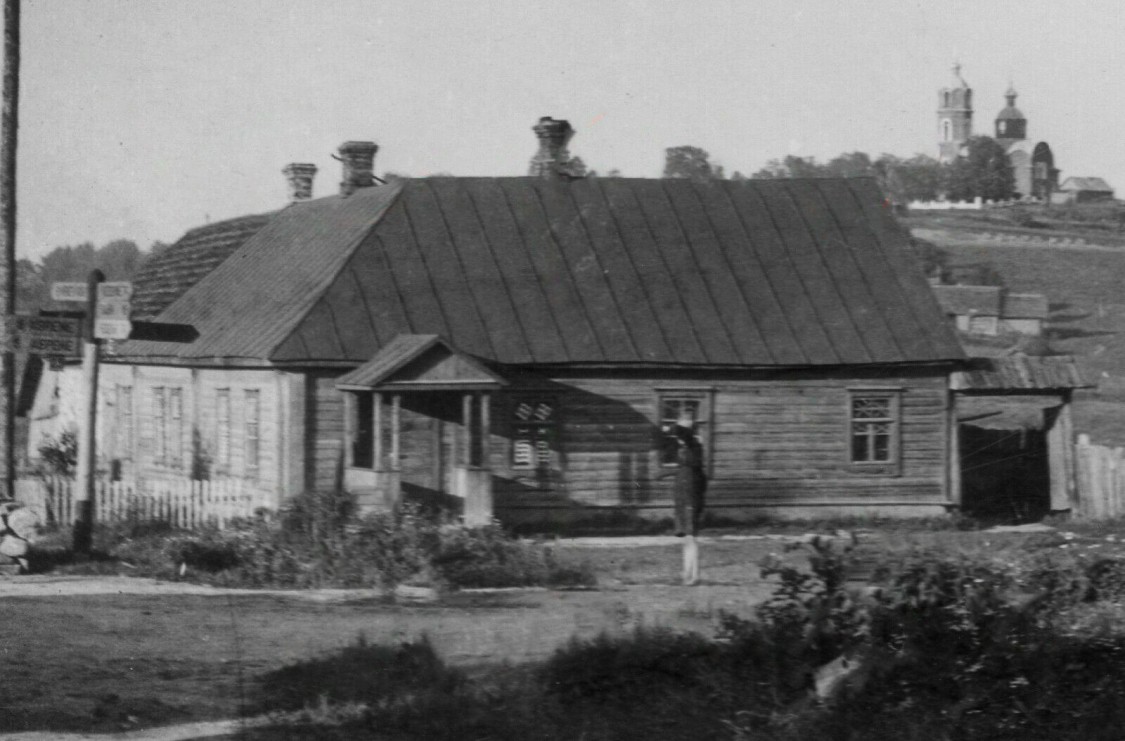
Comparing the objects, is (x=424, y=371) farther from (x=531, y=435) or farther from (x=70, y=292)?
(x=70, y=292)

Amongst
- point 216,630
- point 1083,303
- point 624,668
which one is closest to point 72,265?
point 1083,303

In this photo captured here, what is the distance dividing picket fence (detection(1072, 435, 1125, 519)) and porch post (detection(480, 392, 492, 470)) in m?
9.78

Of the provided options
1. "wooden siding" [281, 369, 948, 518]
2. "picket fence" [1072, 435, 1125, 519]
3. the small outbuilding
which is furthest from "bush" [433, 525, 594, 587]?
the small outbuilding

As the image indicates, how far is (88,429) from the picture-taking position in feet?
63.1

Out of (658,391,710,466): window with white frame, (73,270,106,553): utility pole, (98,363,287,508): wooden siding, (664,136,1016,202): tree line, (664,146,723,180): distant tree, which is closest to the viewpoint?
(73,270,106,553): utility pole

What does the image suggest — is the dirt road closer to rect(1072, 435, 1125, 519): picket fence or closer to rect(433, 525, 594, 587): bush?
rect(433, 525, 594, 587): bush

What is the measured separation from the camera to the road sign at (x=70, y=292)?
62.0ft

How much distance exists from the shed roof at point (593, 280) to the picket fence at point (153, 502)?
10.8ft

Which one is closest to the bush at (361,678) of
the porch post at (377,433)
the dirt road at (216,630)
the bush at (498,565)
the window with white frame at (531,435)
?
the dirt road at (216,630)

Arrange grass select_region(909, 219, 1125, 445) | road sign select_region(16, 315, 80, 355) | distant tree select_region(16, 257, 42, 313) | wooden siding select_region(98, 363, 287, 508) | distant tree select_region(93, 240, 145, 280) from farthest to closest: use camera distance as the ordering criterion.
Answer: distant tree select_region(93, 240, 145, 280) → distant tree select_region(16, 257, 42, 313) → grass select_region(909, 219, 1125, 445) → wooden siding select_region(98, 363, 287, 508) → road sign select_region(16, 315, 80, 355)

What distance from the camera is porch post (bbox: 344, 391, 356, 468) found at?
24.2 m

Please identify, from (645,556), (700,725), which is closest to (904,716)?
(700,725)

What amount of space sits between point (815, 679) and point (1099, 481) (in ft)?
59.2

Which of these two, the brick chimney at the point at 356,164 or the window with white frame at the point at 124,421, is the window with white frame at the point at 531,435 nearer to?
the brick chimney at the point at 356,164
